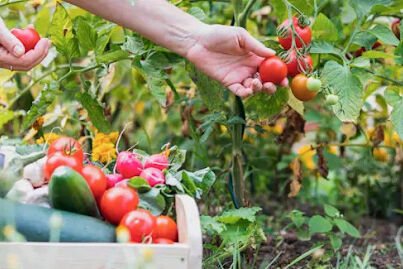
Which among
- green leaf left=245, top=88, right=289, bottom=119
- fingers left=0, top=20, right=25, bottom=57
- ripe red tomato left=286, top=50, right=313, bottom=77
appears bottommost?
green leaf left=245, top=88, right=289, bottom=119

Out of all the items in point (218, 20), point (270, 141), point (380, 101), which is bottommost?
point (270, 141)

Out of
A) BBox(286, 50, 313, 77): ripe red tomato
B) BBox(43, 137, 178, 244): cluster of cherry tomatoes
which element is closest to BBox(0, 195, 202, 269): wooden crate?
BBox(43, 137, 178, 244): cluster of cherry tomatoes

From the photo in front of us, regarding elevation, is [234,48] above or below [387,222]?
above

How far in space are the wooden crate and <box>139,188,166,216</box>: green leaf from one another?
0.83 ft

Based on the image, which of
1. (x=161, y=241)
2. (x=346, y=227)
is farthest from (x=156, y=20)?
(x=346, y=227)

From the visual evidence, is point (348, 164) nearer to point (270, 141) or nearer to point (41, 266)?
point (270, 141)

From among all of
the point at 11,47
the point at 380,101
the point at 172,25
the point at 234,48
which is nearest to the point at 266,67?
the point at 234,48

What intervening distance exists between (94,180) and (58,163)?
0.30 ft

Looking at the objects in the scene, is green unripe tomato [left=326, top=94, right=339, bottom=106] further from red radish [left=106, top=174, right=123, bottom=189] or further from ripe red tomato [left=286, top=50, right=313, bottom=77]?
red radish [left=106, top=174, right=123, bottom=189]

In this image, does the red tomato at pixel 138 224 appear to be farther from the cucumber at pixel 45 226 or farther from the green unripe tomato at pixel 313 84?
the green unripe tomato at pixel 313 84

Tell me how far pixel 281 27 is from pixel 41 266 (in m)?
0.99

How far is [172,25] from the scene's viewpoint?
192 centimetres

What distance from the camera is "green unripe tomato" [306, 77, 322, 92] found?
5.55 ft

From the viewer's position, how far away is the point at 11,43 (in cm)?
182
